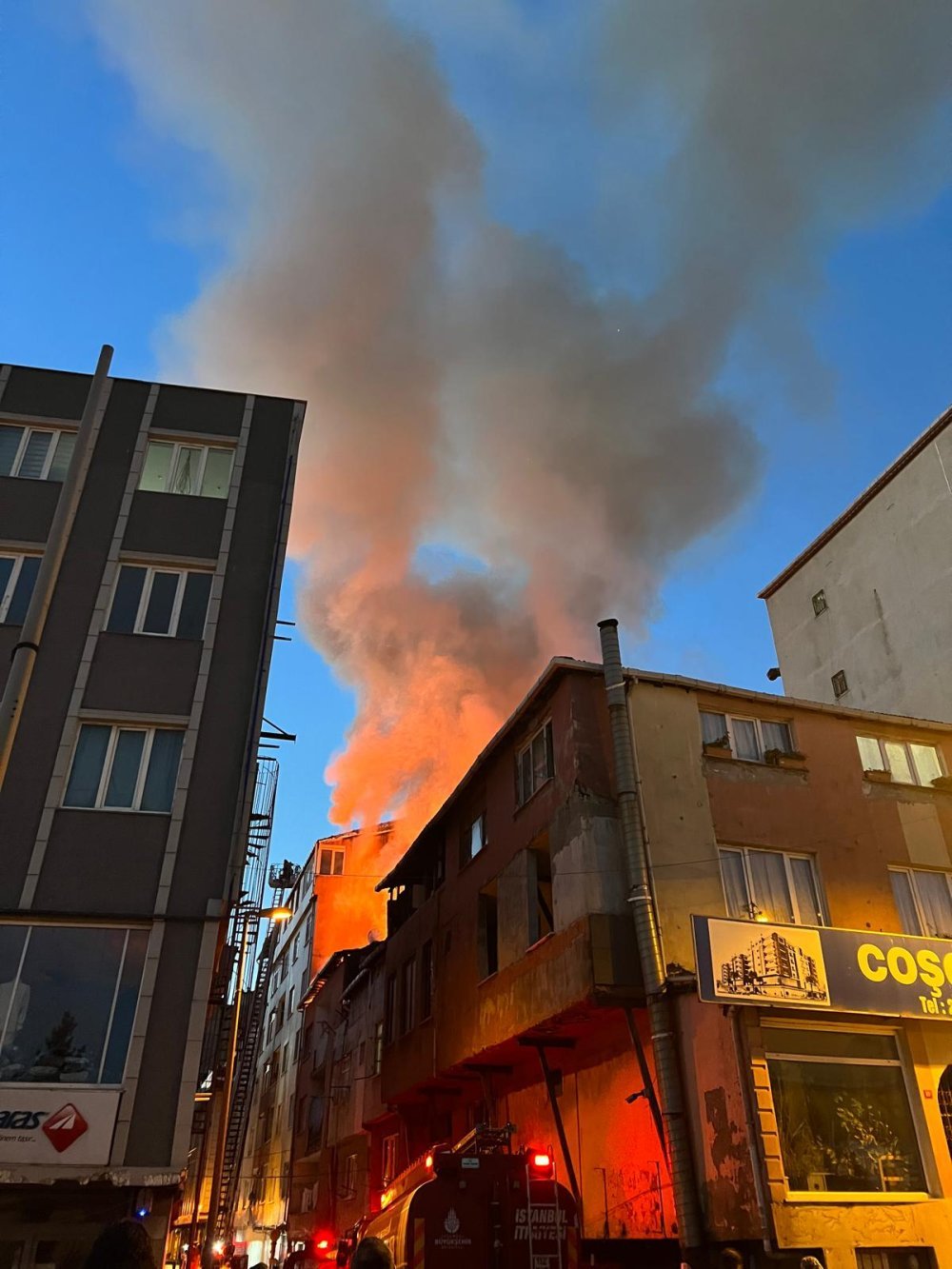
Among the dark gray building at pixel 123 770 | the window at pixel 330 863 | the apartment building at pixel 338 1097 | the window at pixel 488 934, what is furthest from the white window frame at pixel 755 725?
the window at pixel 330 863

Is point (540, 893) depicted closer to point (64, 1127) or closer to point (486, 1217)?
point (486, 1217)

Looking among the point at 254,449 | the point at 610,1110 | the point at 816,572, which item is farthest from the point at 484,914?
the point at 816,572

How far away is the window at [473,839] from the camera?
2295cm

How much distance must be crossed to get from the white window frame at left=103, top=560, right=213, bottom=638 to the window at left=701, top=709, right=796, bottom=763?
10.1 m

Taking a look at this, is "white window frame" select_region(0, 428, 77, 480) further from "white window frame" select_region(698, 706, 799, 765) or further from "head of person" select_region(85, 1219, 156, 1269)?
"head of person" select_region(85, 1219, 156, 1269)

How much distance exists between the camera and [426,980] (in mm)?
25922

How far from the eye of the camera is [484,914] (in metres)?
22.3

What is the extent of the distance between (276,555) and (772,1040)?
12924 millimetres

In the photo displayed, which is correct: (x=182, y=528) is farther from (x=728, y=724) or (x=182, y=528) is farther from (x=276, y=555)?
(x=728, y=724)

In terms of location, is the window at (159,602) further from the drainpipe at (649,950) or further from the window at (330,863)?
the window at (330,863)

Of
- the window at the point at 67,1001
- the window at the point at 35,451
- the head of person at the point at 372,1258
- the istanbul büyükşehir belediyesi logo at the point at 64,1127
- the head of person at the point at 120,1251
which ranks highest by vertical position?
the window at the point at 35,451

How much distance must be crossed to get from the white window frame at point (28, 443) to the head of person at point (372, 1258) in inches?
685

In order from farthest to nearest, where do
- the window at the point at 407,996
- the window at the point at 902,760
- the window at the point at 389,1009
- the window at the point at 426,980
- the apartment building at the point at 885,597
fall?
the window at the point at 389,1009 → the apartment building at the point at 885,597 → the window at the point at 407,996 → the window at the point at 426,980 → the window at the point at 902,760

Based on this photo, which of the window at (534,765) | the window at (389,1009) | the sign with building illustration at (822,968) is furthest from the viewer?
the window at (389,1009)
